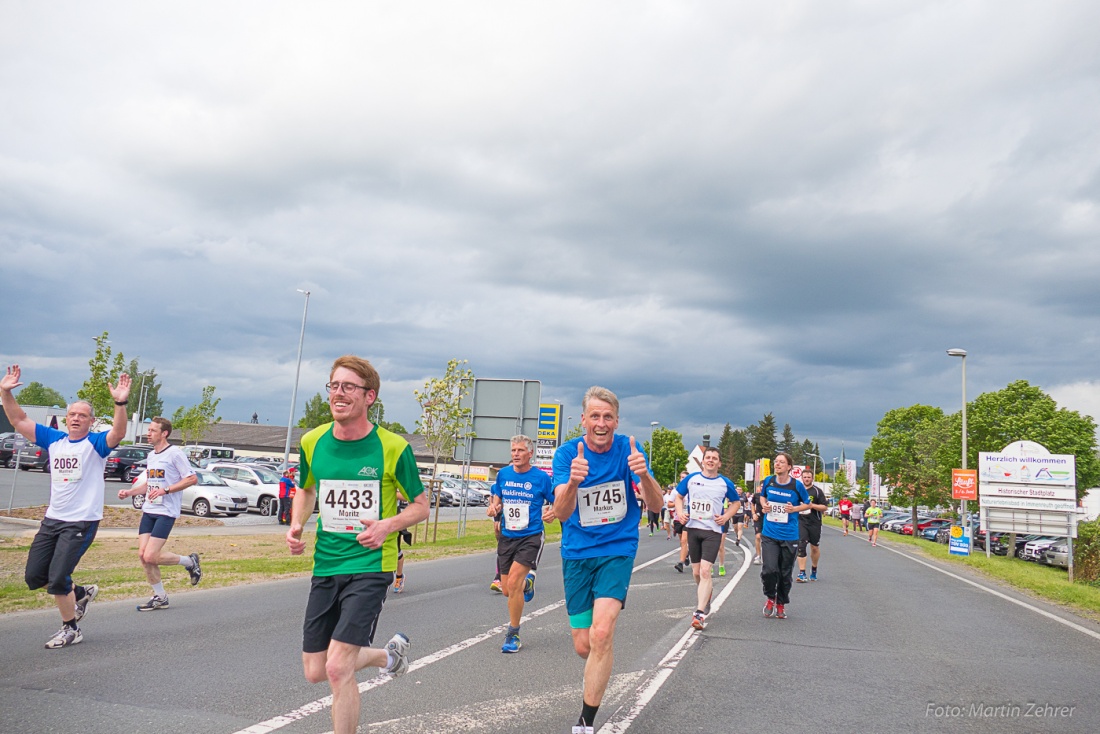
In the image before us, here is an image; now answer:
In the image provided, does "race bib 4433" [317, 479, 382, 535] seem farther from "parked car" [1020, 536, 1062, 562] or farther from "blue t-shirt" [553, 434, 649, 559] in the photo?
"parked car" [1020, 536, 1062, 562]

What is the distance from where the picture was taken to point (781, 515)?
970 cm

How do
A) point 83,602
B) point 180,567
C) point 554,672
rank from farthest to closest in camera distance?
point 180,567 → point 83,602 → point 554,672

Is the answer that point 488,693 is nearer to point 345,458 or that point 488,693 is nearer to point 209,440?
point 345,458

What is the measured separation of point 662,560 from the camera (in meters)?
18.3

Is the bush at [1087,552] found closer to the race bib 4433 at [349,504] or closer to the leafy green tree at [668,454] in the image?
the race bib 4433 at [349,504]

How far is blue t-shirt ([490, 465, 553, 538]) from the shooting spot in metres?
8.07

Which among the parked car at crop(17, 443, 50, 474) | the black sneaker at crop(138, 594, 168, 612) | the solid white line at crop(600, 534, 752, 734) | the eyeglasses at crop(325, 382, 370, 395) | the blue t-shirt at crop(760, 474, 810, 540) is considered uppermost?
the eyeglasses at crop(325, 382, 370, 395)

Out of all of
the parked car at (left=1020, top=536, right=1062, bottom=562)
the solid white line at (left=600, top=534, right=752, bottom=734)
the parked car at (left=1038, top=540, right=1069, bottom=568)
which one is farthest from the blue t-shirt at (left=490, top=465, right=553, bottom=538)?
the parked car at (left=1020, top=536, right=1062, bottom=562)

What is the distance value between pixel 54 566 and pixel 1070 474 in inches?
1082

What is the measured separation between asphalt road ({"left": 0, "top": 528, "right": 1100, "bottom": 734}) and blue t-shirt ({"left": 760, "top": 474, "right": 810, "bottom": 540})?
3.46 ft

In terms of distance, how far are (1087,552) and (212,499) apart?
90.1 feet

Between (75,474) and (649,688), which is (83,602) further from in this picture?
(649,688)

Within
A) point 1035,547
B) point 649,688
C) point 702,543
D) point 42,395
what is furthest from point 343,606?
point 42,395

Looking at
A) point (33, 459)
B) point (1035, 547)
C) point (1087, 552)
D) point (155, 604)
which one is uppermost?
point (33, 459)
